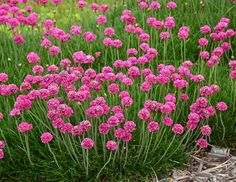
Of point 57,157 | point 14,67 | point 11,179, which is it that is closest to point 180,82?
point 57,157

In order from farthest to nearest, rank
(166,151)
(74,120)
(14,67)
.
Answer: (14,67) < (74,120) < (166,151)

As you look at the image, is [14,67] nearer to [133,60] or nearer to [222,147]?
[133,60]

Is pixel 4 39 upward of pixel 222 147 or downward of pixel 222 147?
upward

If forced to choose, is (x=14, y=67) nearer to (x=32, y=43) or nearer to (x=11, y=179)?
(x=32, y=43)

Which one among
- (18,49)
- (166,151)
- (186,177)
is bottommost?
(186,177)

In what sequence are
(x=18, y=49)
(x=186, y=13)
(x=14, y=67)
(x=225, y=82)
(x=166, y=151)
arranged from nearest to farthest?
(x=166, y=151)
(x=225, y=82)
(x=14, y=67)
(x=18, y=49)
(x=186, y=13)

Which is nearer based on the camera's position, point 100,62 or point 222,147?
point 222,147

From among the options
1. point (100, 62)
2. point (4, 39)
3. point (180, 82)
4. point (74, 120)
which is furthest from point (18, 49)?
point (180, 82)

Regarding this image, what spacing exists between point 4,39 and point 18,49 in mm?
187

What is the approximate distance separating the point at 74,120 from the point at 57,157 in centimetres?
39

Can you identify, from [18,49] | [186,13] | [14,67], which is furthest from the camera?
[186,13]

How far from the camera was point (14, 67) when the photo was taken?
4.72 metres

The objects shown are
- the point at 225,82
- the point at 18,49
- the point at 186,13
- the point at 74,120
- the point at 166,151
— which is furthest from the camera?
the point at 186,13

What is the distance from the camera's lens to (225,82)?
4.36 m
